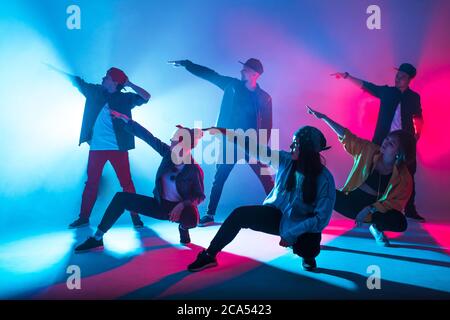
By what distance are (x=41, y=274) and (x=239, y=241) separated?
159 cm

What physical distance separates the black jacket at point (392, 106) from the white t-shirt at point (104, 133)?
2783mm

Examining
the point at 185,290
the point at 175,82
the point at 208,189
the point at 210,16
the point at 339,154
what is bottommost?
the point at 185,290

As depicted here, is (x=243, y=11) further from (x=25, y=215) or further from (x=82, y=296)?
(x=82, y=296)

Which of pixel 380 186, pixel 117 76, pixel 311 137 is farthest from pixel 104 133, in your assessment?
pixel 380 186

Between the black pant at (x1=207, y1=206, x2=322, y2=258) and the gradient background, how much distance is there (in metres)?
2.92

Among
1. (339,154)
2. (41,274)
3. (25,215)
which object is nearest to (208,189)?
(339,154)

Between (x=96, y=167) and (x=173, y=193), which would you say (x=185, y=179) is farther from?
(x=96, y=167)

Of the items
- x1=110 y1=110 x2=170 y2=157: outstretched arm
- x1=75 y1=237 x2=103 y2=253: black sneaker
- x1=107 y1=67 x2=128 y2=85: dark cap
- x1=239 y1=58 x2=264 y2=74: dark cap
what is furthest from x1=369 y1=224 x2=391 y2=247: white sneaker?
x1=107 y1=67 x2=128 y2=85: dark cap

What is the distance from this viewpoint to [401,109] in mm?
4410

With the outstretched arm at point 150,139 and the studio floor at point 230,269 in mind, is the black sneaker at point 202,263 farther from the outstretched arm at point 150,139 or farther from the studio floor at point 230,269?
the outstretched arm at point 150,139

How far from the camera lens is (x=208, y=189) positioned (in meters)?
5.43

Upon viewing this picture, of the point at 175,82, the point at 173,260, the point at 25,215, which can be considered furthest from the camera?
the point at 175,82

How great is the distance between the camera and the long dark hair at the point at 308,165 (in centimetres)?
244

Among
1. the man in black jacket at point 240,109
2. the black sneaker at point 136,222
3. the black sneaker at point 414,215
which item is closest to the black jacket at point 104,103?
the black sneaker at point 136,222
